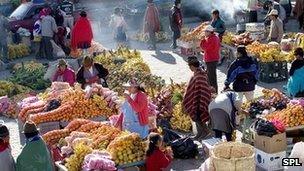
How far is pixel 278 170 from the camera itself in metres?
11.0

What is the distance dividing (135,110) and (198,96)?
151 centimetres

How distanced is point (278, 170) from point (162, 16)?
52.8 ft

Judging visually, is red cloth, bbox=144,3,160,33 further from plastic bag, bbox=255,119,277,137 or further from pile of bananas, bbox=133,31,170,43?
plastic bag, bbox=255,119,277,137

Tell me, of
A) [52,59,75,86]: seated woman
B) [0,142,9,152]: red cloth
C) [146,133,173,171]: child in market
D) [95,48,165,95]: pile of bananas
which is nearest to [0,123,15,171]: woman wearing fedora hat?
[0,142,9,152]: red cloth

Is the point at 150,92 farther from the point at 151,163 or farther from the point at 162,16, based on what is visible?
the point at 162,16

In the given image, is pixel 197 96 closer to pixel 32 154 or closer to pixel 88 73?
pixel 88 73

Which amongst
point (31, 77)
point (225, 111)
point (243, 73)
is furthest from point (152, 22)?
point (225, 111)

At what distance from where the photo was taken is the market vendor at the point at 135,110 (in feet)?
36.1

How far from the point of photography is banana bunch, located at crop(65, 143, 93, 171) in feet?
32.6

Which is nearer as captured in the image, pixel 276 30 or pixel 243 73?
pixel 243 73

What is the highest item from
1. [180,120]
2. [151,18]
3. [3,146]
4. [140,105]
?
[3,146]

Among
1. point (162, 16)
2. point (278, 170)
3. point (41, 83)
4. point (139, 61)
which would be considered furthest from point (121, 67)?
point (162, 16)

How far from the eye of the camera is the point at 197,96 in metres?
12.1

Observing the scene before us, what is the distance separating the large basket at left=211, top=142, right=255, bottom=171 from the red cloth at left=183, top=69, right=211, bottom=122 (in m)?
2.44
